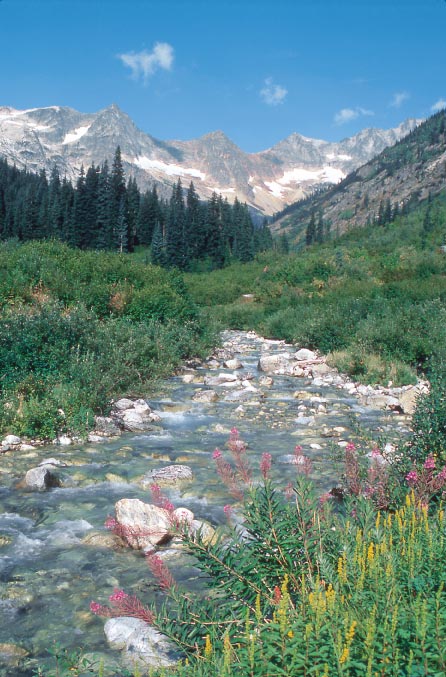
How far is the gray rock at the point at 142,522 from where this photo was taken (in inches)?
212

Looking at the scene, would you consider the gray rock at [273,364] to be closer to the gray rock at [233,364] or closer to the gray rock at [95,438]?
the gray rock at [233,364]

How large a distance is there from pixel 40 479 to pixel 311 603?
5327mm

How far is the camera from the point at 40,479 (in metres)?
6.93

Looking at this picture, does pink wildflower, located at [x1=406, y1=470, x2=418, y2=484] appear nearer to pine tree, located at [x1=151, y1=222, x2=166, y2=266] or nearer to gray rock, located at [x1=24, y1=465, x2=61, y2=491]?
gray rock, located at [x1=24, y1=465, x2=61, y2=491]

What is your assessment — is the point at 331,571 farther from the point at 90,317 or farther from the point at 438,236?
the point at 438,236

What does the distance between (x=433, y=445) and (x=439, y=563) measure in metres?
3.13

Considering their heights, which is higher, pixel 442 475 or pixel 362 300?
pixel 362 300

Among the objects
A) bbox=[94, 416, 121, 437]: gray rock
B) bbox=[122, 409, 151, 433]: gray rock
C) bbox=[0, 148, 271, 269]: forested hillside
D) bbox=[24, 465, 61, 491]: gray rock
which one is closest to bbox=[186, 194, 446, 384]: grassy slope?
bbox=[122, 409, 151, 433]: gray rock

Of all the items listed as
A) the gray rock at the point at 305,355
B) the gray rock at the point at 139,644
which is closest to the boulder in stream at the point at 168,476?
the gray rock at the point at 139,644

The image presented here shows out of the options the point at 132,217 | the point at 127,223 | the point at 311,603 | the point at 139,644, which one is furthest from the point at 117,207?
the point at 311,603

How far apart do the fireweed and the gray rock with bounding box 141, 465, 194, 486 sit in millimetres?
3843

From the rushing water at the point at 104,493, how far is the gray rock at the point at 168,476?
0.47 ft

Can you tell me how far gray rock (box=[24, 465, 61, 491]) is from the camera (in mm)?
6898

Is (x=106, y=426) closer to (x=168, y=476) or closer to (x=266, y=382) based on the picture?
(x=168, y=476)
